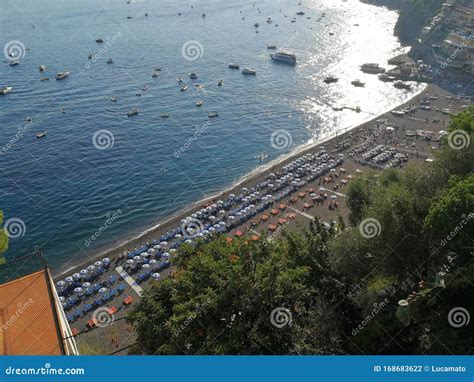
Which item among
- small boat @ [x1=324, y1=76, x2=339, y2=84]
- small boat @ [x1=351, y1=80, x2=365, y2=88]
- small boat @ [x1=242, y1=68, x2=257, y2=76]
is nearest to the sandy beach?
small boat @ [x1=351, y1=80, x2=365, y2=88]

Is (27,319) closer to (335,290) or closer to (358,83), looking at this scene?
(335,290)

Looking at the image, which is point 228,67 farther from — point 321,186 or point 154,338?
point 154,338

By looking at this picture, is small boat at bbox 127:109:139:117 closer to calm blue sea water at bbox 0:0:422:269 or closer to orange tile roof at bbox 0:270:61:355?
calm blue sea water at bbox 0:0:422:269

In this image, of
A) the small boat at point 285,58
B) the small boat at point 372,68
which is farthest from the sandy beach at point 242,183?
the small boat at point 285,58

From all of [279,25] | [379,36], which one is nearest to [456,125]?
[379,36]

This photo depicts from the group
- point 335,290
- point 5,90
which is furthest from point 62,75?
point 335,290

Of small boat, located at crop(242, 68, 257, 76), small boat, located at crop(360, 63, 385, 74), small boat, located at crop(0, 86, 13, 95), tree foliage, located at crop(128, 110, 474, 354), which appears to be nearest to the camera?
tree foliage, located at crop(128, 110, 474, 354)
